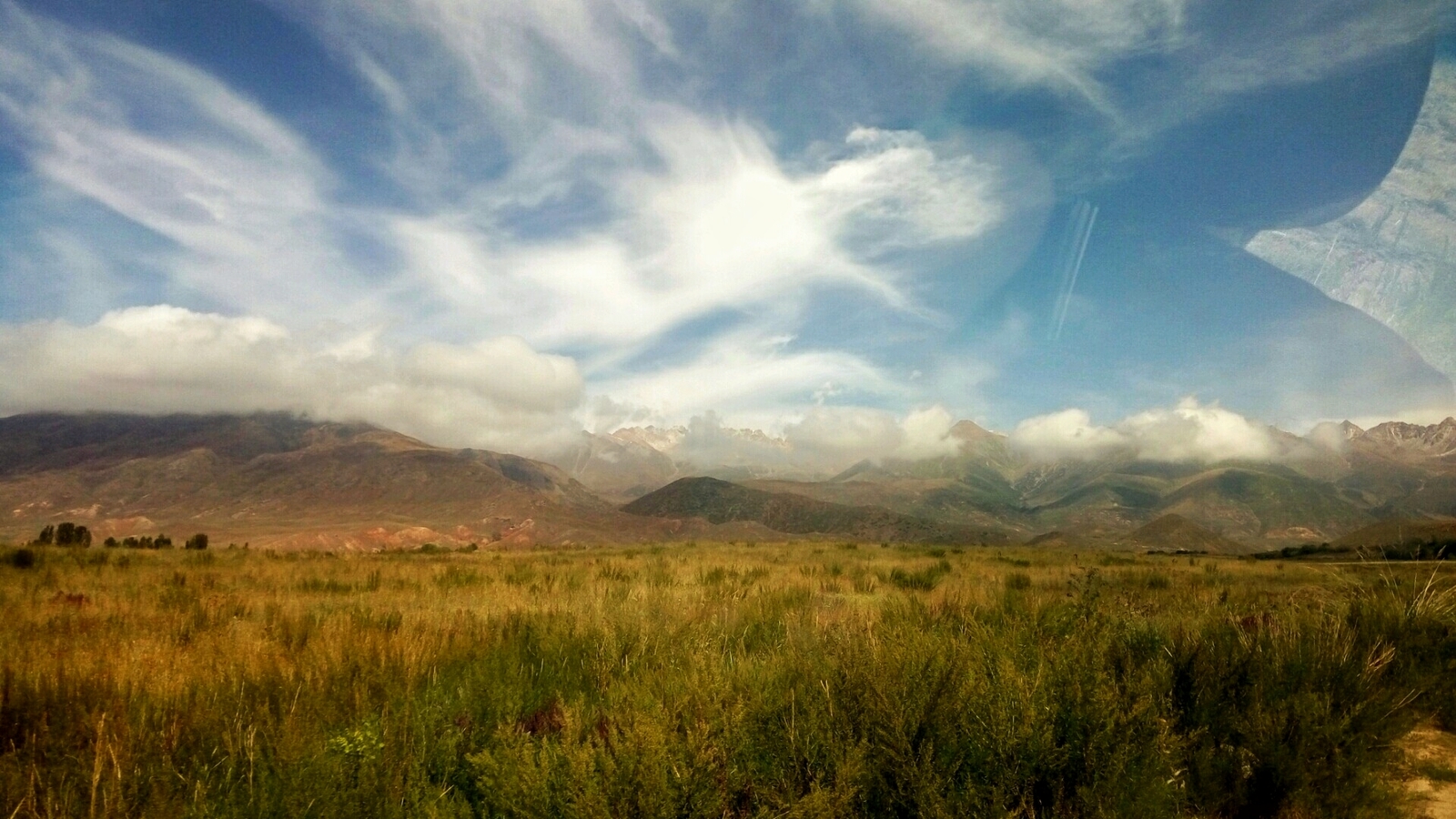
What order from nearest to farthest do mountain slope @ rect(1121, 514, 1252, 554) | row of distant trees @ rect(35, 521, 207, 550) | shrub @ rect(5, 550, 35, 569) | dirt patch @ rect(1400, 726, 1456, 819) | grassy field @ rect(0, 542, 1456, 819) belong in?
grassy field @ rect(0, 542, 1456, 819) < dirt patch @ rect(1400, 726, 1456, 819) < shrub @ rect(5, 550, 35, 569) < row of distant trees @ rect(35, 521, 207, 550) < mountain slope @ rect(1121, 514, 1252, 554)

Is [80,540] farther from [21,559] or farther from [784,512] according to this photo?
[784,512]

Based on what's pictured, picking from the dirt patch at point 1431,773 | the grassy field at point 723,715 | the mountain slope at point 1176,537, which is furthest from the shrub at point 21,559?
the mountain slope at point 1176,537

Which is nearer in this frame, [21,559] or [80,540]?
[21,559]

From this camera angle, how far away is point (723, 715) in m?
3.46

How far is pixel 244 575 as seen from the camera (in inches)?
635

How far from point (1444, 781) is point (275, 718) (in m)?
7.99

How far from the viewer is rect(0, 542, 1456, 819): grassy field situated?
3176 mm

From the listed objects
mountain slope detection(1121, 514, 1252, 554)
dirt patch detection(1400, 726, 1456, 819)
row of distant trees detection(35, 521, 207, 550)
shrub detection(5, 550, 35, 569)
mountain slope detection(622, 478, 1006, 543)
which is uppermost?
shrub detection(5, 550, 35, 569)

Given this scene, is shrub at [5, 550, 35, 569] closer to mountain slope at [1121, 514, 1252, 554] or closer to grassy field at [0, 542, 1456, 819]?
grassy field at [0, 542, 1456, 819]

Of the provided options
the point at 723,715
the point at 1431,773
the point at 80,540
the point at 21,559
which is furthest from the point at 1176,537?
the point at 21,559

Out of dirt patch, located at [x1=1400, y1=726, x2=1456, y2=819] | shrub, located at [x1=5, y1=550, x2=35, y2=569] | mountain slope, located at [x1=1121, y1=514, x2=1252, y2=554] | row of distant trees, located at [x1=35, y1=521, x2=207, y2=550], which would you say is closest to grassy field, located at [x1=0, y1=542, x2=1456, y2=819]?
dirt patch, located at [x1=1400, y1=726, x2=1456, y2=819]

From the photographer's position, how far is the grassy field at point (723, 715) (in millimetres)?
3176

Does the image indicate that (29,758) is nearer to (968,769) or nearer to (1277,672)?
(968,769)

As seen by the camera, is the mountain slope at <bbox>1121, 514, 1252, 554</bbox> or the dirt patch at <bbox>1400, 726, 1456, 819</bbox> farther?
the mountain slope at <bbox>1121, 514, 1252, 554</bbox>
